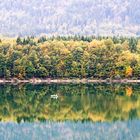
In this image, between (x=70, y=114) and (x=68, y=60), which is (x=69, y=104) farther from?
(x=68, y=60)

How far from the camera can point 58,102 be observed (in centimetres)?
10131

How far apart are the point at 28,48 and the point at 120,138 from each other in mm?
98799

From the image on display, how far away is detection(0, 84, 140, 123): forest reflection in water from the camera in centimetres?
8250

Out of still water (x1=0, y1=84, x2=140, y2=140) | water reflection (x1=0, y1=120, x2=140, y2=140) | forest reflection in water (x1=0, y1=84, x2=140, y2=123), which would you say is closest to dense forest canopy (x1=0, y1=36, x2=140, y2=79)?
forest reflection in water (x1=0, y1=84, x2=140, y2=123)

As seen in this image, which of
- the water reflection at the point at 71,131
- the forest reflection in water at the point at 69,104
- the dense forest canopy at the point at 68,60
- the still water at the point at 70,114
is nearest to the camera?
the water reflection at the point at 71,131

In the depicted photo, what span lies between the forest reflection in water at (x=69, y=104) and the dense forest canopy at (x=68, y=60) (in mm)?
21838

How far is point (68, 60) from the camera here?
156 meters

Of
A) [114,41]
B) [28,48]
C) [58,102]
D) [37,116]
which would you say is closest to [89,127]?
[37,116]

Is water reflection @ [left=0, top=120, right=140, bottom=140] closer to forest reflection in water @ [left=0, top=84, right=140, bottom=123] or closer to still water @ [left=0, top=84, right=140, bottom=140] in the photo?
still water @ [left=0, top=84, right=140, bottom=140]

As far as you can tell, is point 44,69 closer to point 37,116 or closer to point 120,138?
point 37,116

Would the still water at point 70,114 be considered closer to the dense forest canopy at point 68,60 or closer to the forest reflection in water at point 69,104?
the forest reflection in water at point 69,104

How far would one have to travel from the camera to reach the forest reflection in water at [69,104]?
82500mm

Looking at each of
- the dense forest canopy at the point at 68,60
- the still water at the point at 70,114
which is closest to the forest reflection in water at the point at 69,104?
the still water at the point at 70,114

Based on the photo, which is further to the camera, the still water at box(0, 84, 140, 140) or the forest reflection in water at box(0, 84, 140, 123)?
the forest reflection in water at box(0, 84, 140, 123)
